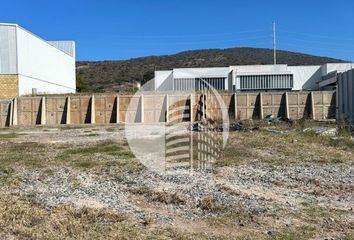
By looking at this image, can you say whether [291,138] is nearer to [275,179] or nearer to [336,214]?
[275,179]

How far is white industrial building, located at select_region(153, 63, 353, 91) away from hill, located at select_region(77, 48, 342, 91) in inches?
1165

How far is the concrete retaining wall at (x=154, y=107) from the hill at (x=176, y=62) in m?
45.4

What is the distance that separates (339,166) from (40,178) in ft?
22.0

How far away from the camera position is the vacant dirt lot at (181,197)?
5219 millimetres

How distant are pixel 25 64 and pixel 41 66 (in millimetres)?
4453

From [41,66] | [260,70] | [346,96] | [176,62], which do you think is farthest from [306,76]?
[176,62]

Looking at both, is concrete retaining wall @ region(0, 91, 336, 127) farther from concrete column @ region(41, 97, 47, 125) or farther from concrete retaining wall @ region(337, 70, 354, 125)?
concrete retaining wall @ region(337, 70, 354, 125)

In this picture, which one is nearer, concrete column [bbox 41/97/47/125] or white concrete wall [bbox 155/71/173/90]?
concrete column [bbox 41/97/47/125]

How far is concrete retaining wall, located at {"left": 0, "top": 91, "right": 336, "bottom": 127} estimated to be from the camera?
32.1 m

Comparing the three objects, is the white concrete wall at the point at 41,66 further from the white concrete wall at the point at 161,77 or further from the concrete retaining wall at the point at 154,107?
the white concrete wall at the point at 161,77

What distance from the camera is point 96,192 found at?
742cm

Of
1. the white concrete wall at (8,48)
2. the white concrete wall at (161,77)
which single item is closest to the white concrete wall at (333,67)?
the white concrete wall at (161,77)

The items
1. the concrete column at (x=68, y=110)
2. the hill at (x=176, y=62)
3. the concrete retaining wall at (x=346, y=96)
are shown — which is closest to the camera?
the concrete retaining wall at (x=346, y=96)

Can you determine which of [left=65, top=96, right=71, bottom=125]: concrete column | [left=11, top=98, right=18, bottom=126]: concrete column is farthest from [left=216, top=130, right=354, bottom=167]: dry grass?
[left=11, top=98, right=18, bottom=126]: concrete column
